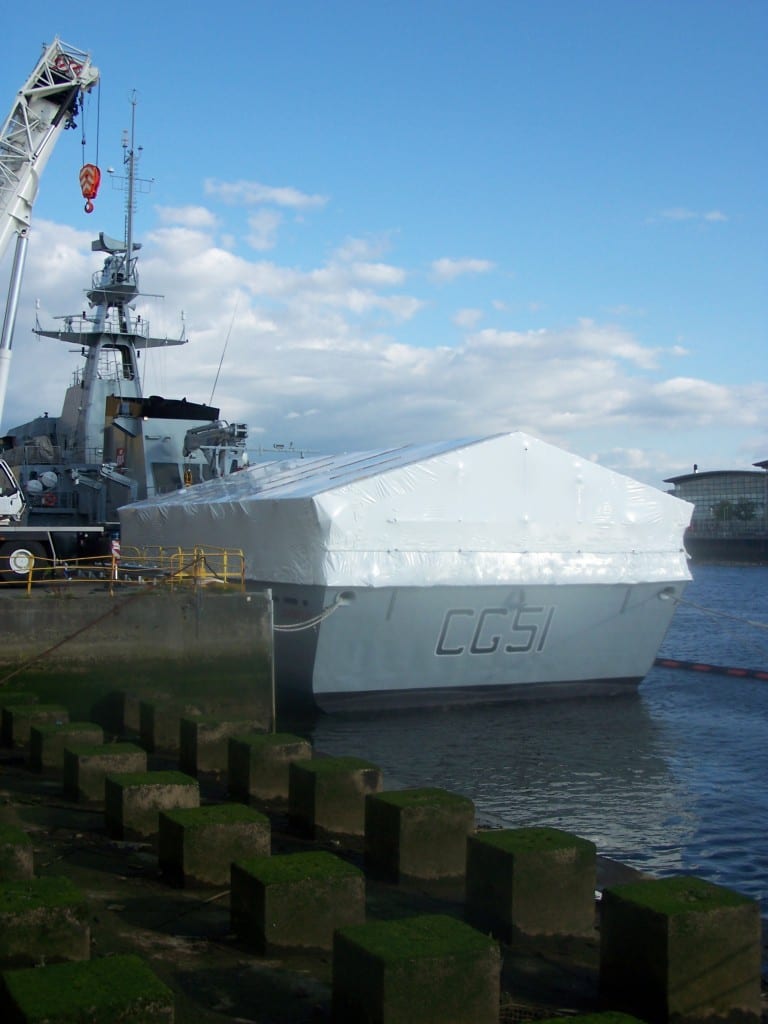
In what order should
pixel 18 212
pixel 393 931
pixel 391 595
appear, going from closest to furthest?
pixel 393 931 → pixel 391 595 → pixel 18 212

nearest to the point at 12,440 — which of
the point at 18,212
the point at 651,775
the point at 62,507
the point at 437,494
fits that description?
the point at 62,507

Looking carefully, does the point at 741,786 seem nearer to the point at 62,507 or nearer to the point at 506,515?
the point at 506,515

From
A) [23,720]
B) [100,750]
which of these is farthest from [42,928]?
[23,720]

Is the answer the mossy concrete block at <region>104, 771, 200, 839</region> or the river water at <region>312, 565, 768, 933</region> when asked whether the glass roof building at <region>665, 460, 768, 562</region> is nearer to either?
the river water at <region>312, 565, 768, 933</region>

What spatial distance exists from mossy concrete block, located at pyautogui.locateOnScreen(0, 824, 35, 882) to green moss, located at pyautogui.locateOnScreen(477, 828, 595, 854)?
12.0 ft

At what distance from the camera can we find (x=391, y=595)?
19469mm

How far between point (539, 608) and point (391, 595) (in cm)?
351

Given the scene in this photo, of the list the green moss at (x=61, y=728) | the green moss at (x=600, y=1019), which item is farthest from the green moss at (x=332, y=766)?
the green moss at (x=600, y=1019)

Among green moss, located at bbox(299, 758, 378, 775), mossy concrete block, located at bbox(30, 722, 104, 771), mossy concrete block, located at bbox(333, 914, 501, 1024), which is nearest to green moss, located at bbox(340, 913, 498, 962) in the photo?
mossy concrete block, located at bbox(333, 914, 501, 1024)

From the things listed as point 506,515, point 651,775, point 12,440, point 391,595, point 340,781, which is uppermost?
point 12,440

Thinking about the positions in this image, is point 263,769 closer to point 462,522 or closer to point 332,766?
point 332,766

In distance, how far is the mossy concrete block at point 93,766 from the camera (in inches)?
452

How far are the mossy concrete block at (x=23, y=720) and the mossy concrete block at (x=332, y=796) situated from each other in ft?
16.5

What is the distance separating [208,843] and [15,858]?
163 centimetres
